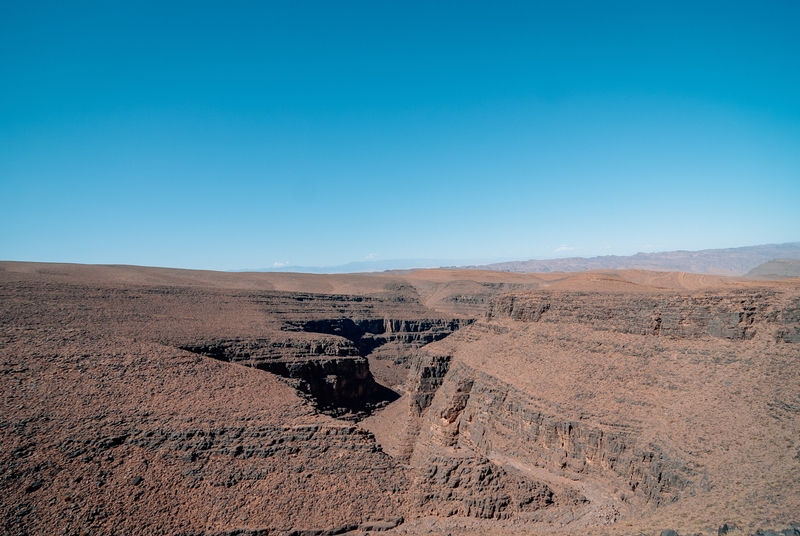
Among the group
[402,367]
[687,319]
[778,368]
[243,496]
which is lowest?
[402,367]

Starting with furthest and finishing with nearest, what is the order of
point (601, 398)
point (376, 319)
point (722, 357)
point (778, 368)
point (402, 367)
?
point (376, 319) → point (402, 367) → point (601, 398) → point (722, 357) → point (778, 368)

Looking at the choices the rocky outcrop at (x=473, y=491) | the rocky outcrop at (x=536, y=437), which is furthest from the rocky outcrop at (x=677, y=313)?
the rocky outcrop at (x=473, y=491)

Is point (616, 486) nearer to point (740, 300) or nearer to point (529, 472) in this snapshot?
point (529, 472)

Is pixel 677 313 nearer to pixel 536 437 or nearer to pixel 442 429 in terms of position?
→ pixel 536 437

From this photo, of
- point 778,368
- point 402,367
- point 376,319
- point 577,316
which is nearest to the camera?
point 778,368

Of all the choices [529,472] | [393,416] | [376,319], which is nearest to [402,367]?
[376,319]

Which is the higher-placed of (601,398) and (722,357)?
(722,357)
